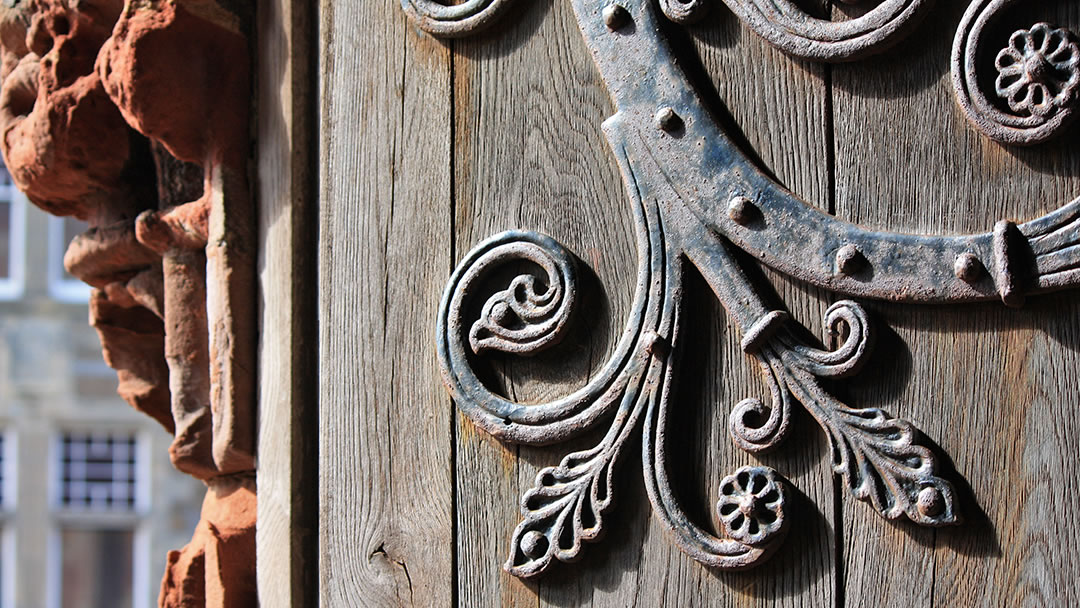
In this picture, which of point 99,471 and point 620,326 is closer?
point 620,326

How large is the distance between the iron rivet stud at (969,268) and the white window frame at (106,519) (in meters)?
7.62

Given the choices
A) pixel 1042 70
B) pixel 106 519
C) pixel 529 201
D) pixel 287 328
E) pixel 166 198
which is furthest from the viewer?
pixel 106 519

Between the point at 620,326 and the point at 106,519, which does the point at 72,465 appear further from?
the point at 620,326

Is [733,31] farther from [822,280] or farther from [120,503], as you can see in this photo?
[120,503]

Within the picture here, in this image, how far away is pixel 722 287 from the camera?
957mm

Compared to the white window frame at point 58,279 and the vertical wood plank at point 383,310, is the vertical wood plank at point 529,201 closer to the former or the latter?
the vertical wood plank at point 383,310

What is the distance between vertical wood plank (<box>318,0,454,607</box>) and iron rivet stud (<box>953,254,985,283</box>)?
0.49 meters

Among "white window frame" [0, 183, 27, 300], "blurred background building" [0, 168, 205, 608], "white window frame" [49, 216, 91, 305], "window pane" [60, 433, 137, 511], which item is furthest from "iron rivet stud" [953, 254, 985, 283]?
"white window frame" [0, 183, 27, 300]

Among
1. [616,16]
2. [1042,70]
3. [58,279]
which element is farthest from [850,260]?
[58,279]

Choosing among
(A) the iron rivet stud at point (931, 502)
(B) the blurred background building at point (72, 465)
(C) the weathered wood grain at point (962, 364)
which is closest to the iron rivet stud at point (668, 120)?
(C) the weathered wood grain at point (962, 364)

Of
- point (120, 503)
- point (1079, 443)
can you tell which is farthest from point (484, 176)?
point (120, 503)

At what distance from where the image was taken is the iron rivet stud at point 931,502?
0.86 m

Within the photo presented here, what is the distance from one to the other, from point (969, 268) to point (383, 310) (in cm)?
57

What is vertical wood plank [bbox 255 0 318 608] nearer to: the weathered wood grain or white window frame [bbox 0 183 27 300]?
the weathered wood grain
